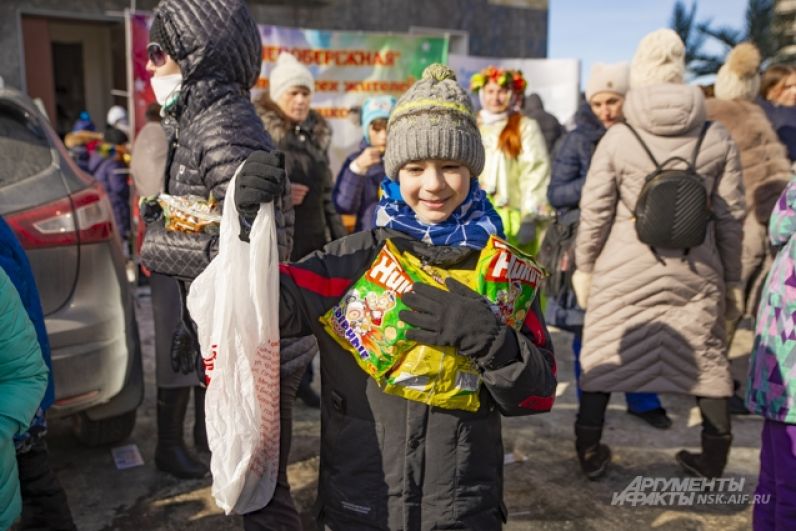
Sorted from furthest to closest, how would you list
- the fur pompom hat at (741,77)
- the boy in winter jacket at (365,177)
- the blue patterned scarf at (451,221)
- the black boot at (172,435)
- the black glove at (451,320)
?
the boy in winter jacket at (365,177) < the fur pompom hat at (741,77) < the black boot at (172,435) < the blue patterned scarf at (451,221) < the black glove at (451,320)

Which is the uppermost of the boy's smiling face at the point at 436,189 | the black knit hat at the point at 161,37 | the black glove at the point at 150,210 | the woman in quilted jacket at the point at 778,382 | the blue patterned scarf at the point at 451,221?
the black knit hat at the point at 161,37

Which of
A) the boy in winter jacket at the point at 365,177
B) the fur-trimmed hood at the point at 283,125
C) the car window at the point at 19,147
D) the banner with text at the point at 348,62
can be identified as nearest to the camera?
the car window at the point at 19,147

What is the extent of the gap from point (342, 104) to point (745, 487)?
6.67 metres

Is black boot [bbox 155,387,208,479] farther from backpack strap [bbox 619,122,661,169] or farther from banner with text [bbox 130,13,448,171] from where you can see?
banner with text [bbox 130,13,448,171]

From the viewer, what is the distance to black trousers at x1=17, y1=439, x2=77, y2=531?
7.94 ft

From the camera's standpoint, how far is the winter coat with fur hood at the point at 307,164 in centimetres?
390

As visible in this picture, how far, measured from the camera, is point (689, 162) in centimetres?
315

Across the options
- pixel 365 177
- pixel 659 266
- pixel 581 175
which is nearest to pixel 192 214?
pixel 659 266

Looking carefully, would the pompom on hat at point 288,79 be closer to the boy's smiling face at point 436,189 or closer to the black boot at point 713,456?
the boy's smiling face at point 436,189

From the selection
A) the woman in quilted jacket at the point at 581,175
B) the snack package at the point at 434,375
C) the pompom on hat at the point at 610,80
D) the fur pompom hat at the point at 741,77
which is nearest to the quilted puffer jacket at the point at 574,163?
the woman in quilted jacket at the point at 581,175

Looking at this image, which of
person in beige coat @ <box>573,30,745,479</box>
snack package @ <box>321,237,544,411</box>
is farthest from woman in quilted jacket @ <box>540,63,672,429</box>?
snack package @ <box>321,237,544,411</box>

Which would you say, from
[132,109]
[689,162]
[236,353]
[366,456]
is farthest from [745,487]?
[132,109]

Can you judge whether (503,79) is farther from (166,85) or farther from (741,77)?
(166,85)

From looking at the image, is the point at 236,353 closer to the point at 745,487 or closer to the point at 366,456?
the point at 366,456
